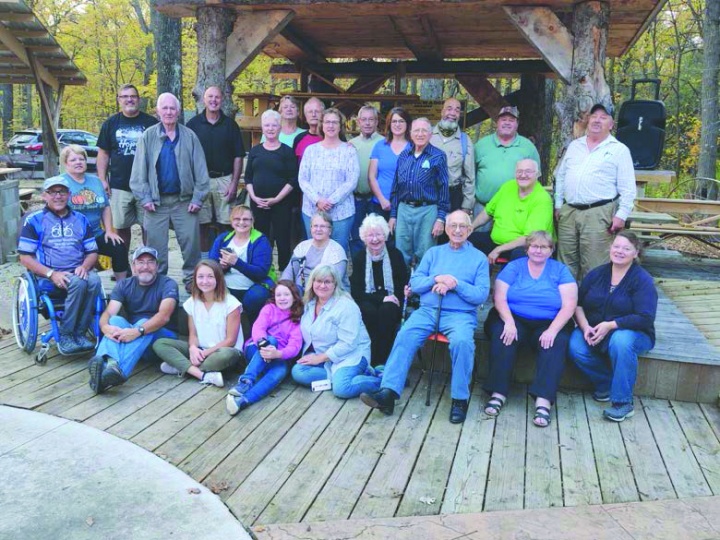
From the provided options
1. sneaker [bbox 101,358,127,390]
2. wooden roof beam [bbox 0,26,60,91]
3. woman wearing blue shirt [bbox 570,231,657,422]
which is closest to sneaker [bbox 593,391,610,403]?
woman wearing blue shirt [bbox 570,231,657,422]

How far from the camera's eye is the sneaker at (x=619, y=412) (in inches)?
161

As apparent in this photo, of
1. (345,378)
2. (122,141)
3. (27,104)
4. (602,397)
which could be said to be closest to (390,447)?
(345,378)

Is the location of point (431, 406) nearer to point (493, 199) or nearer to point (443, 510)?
point (443, 510)

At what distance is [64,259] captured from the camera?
502 cm

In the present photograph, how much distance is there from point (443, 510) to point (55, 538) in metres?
1.67

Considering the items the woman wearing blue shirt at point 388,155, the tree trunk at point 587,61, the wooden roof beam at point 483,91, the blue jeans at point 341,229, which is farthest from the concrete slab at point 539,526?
the wooden roof beam at point 483,91

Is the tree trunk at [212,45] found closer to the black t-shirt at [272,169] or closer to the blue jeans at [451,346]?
the black t-shirt at [272,169]

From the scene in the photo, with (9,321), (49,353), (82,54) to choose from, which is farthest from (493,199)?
(82,54)

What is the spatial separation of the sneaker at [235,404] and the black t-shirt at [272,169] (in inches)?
74.5

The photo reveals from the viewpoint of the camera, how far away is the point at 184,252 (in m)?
5.65

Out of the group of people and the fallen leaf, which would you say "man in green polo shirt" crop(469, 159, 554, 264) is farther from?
the fallen leaf

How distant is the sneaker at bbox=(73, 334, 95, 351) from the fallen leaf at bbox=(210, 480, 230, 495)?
2172mm

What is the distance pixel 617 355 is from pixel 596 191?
1.28m

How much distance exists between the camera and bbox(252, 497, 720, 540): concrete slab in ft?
9.24
